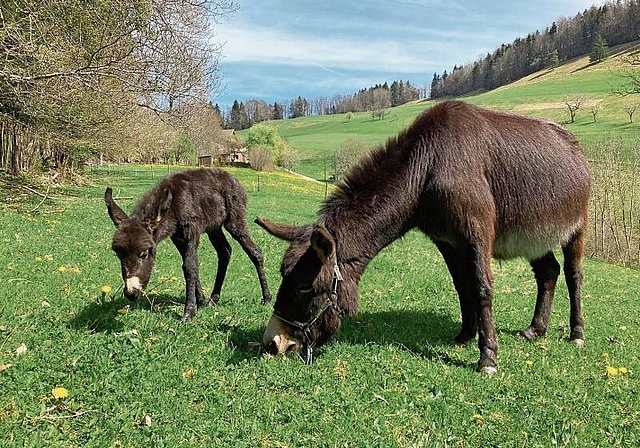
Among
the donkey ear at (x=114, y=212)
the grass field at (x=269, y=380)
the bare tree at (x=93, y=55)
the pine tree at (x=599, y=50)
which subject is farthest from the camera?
the pine tree at (x=599, y=50)

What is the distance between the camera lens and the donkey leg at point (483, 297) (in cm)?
504

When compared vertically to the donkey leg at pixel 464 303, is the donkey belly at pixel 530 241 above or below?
above

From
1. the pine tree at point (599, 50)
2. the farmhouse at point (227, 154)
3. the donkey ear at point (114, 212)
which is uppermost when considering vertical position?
the pine tree at point (599, 50)

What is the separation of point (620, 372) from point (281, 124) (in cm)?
16194

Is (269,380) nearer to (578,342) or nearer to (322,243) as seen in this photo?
(322,243)

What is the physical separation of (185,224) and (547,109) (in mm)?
98538

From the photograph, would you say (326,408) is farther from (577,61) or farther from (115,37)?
(577,61)

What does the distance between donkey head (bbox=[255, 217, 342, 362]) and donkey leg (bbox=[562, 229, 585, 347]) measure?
3.77 metres

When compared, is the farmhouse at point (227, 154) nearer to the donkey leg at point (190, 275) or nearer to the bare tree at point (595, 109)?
the bare tree at point (595, 109)

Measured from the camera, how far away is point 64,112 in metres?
16.8

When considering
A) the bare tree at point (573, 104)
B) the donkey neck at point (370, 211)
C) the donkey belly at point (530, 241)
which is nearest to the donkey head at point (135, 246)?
the donkey neck at point (370, 211)

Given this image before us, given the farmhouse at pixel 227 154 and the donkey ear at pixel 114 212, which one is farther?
the farmhouse at pixel 227 154

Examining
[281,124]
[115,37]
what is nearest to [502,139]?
[115,37]

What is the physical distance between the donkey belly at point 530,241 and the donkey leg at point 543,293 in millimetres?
565
